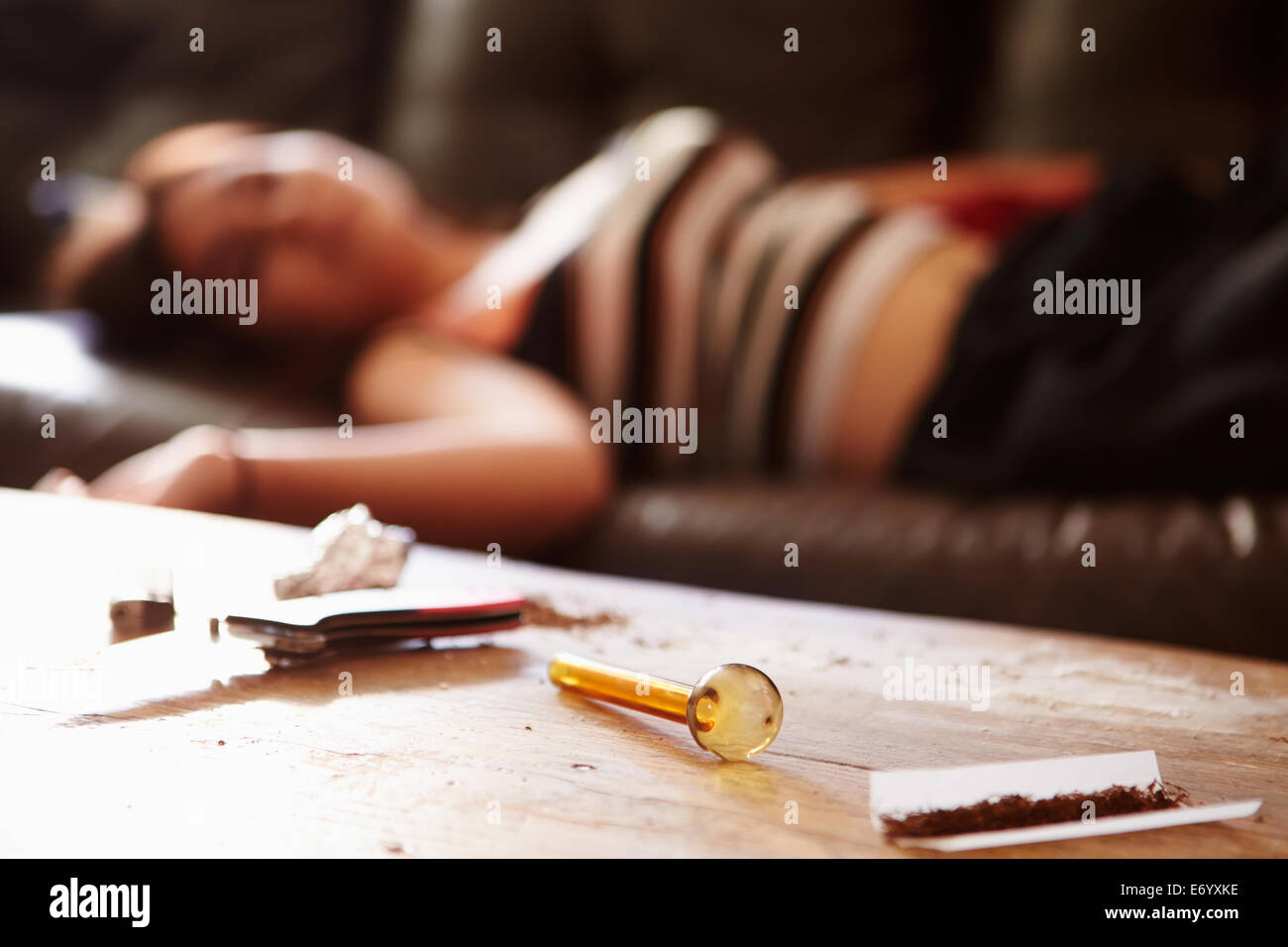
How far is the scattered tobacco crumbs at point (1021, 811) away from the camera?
13.0 inches

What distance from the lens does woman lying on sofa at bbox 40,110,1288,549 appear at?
1.03 meters

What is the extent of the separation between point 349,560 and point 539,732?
205 mm

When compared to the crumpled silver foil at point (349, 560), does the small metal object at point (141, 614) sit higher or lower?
lower

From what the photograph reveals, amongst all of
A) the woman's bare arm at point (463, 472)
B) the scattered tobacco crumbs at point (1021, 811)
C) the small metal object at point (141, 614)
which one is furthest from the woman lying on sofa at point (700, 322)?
the scattered tobacco crumbs at point (1021, 811)

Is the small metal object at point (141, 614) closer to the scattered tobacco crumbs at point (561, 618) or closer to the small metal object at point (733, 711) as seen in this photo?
the scattered tobacco crumbs at point (561, 618)

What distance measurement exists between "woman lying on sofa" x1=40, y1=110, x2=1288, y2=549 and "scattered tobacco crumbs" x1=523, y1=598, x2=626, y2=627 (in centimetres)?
48

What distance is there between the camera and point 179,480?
3.09 ft

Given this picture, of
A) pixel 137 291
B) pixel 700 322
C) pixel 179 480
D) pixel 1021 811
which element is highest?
pixel 137 291

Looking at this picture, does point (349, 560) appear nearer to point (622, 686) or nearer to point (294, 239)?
point (622, 686)

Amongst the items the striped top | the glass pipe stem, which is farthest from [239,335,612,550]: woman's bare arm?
the glass pipe stem

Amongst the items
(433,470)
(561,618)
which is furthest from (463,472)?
(561,618)

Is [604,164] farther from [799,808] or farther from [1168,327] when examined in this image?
[799,808]

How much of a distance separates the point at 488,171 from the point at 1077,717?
72.5 inches
